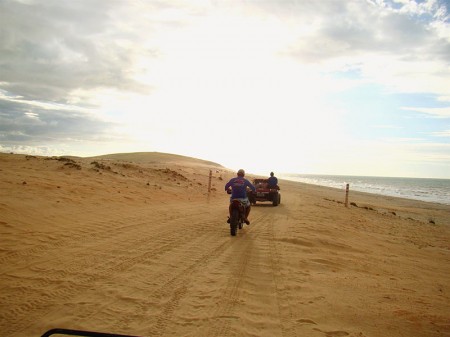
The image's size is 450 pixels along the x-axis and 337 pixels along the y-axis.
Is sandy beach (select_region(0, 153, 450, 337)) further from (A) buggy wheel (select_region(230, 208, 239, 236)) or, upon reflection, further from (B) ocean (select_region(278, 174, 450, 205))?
(B) ocean (select_region(278, 174, 450, 205))

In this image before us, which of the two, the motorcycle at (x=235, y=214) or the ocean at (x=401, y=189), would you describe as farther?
the ocean at (x=401, y=189)

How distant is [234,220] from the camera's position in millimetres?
10398

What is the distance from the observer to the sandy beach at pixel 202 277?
4.44m

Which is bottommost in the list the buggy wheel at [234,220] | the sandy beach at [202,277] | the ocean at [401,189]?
the sandy beach at [202,277]

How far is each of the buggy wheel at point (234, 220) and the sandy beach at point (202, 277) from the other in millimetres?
210

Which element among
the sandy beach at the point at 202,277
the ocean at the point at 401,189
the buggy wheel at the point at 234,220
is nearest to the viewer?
the sandy beach at the point at 202,277

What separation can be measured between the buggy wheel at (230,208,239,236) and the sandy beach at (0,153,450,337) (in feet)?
0.69

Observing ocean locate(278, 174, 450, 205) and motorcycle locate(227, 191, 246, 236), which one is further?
ocean locate(278, 174, 450, 205)

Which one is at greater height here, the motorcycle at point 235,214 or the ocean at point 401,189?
the ocean at point 401,189

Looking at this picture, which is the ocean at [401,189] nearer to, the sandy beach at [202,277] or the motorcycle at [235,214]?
the motorcycle at [235,214]

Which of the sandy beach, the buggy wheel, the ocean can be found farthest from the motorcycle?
the ocean

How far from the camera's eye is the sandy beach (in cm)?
444

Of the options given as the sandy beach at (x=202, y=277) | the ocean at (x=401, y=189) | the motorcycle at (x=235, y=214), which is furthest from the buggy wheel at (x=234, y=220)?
the ocean at (x=401, y=189)

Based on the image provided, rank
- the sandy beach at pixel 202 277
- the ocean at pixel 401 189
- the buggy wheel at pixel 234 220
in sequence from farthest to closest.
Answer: the ocean at pixel 401 189 < the buggy wheel at pixel 234 220 < the sandy beach at pixel 202 277
